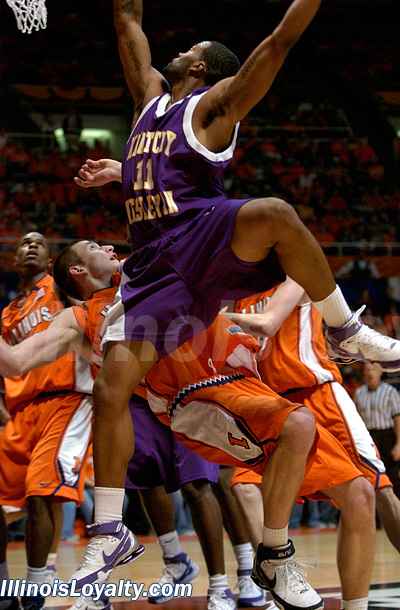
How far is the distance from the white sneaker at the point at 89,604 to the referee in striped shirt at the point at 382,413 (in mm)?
4978

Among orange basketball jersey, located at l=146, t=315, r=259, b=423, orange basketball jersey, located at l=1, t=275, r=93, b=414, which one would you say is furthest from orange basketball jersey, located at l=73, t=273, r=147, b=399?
orange basketball jersey, located at l=1, t=275, r=93, b=414

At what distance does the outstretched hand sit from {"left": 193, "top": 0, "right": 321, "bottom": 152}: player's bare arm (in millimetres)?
876

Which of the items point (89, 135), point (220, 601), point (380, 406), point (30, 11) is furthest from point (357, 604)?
point (89, 135)

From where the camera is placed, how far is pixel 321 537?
8305mm

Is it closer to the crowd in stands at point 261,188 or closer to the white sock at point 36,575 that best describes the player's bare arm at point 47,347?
the white sock at point 36,575

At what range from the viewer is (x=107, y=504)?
2699mm

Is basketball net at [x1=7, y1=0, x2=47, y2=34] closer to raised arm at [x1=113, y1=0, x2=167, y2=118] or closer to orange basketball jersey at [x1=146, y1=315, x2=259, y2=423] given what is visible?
raised arm at [x1=113, y1=0, x2=167, y2=118]

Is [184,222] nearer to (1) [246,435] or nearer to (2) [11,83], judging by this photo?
(1) [246,435]

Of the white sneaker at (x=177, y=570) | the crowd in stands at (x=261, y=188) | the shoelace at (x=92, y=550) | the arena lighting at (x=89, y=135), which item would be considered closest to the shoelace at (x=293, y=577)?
the shoelace at (x=92, y=550)

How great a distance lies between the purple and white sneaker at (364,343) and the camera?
289 cm

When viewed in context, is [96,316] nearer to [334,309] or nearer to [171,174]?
[171,174]

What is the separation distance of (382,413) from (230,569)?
9.73ft

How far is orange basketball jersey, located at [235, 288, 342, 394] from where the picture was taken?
3.87m

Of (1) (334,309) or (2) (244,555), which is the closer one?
(1) (334,309)
